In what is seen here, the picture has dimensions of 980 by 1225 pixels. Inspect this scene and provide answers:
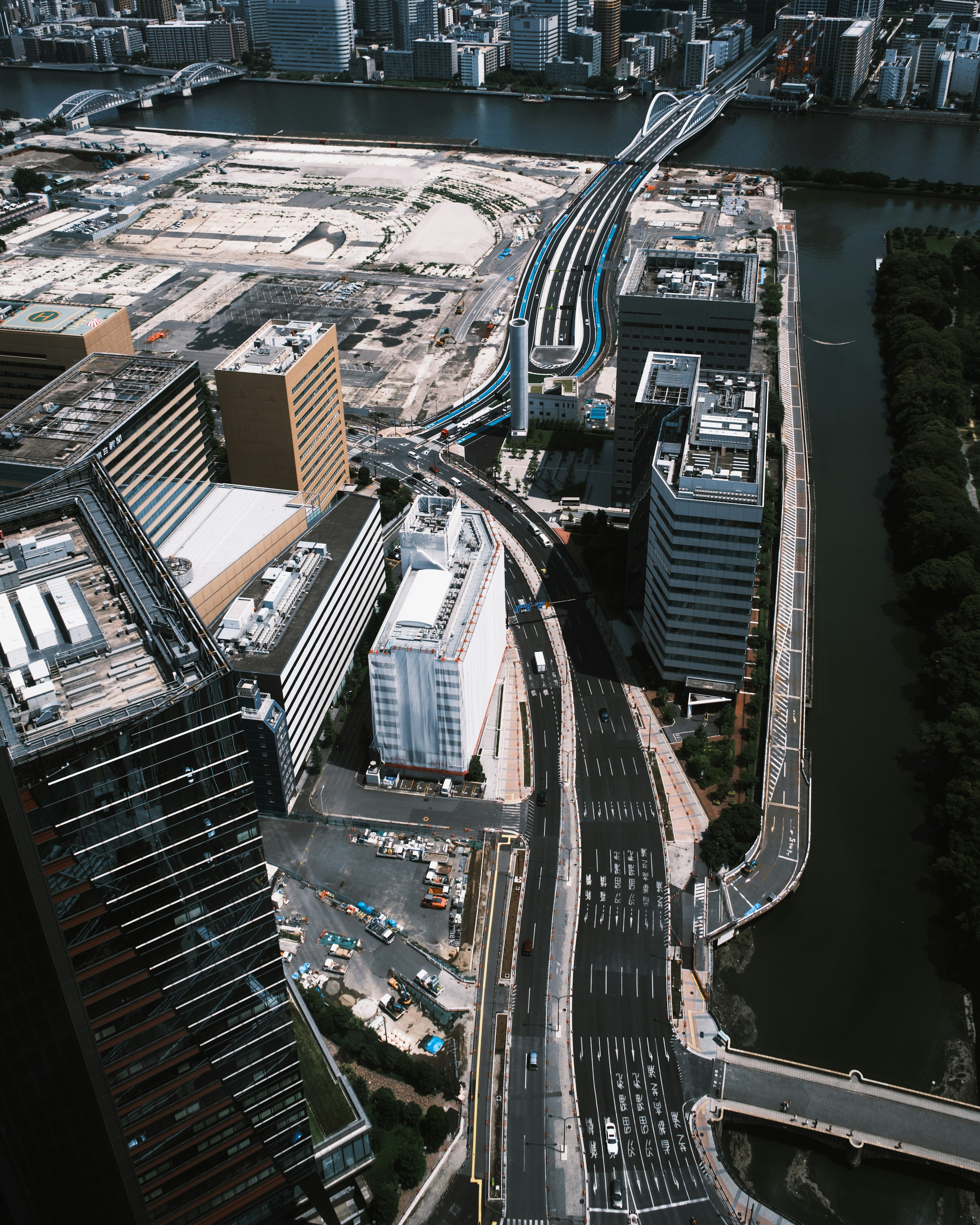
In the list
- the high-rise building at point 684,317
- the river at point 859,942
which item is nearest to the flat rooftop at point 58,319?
the high-rise building at point 684,317

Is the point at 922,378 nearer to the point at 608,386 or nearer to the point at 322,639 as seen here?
the point at 608,386

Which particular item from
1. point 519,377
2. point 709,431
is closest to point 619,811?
point 709,431

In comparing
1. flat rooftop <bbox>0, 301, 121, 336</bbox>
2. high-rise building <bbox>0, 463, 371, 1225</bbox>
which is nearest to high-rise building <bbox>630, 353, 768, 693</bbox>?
high-rise building <bbox>0, 463, 371, 1225</bbox>

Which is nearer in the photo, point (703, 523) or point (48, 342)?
point (703, 523)

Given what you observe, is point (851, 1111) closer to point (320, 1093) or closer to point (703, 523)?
point (320, 1093)

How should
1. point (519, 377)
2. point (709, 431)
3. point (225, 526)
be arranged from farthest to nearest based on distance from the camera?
point (519, 377) → point (225, 526) → point (709, 431)

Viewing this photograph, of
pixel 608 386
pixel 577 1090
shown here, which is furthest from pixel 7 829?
pixel 608 386

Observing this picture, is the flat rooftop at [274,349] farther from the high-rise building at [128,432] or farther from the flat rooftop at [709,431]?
the flat rooftop at [709,431]

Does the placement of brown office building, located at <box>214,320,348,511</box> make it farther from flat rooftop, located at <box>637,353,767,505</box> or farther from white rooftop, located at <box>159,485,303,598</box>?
flat rooftop, located at <box>637,353,767,505</box>
